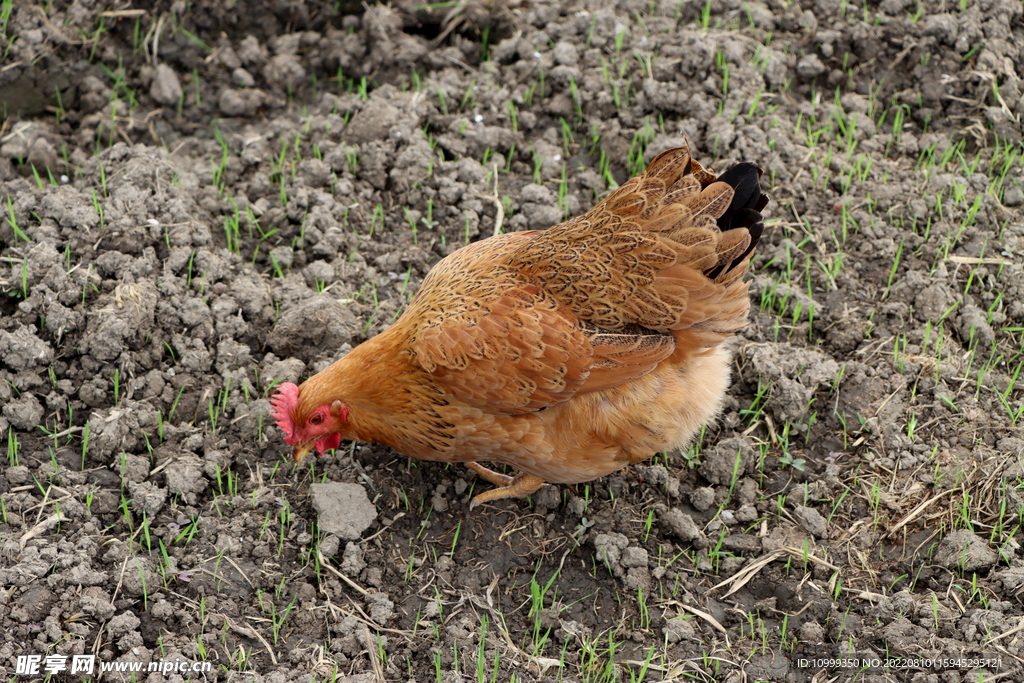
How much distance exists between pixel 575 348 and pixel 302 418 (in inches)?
48.9

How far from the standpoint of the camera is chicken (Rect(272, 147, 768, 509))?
3287 mm

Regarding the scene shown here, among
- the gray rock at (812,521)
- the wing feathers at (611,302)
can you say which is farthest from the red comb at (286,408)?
the gray rock at (812,521)

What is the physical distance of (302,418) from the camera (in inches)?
135

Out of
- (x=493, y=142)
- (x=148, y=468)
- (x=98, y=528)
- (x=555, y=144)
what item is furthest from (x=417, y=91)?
(x=98, y=528)

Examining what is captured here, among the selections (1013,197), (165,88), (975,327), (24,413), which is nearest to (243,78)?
(165,88)

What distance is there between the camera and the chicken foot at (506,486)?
12.0 feet

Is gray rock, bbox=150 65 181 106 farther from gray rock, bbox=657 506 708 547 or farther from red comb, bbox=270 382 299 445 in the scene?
gray rock, bbox=657 506 708 547

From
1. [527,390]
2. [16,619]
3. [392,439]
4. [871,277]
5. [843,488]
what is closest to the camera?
[16,619]

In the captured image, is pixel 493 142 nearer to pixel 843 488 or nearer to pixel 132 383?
pixel 132 383

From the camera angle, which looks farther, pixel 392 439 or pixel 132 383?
pixel 132 383

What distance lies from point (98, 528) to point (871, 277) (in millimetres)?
4109

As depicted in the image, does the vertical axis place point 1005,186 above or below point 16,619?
above

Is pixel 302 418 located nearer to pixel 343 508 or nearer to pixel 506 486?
pixel 343 508

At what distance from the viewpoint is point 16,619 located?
3.03 meters
